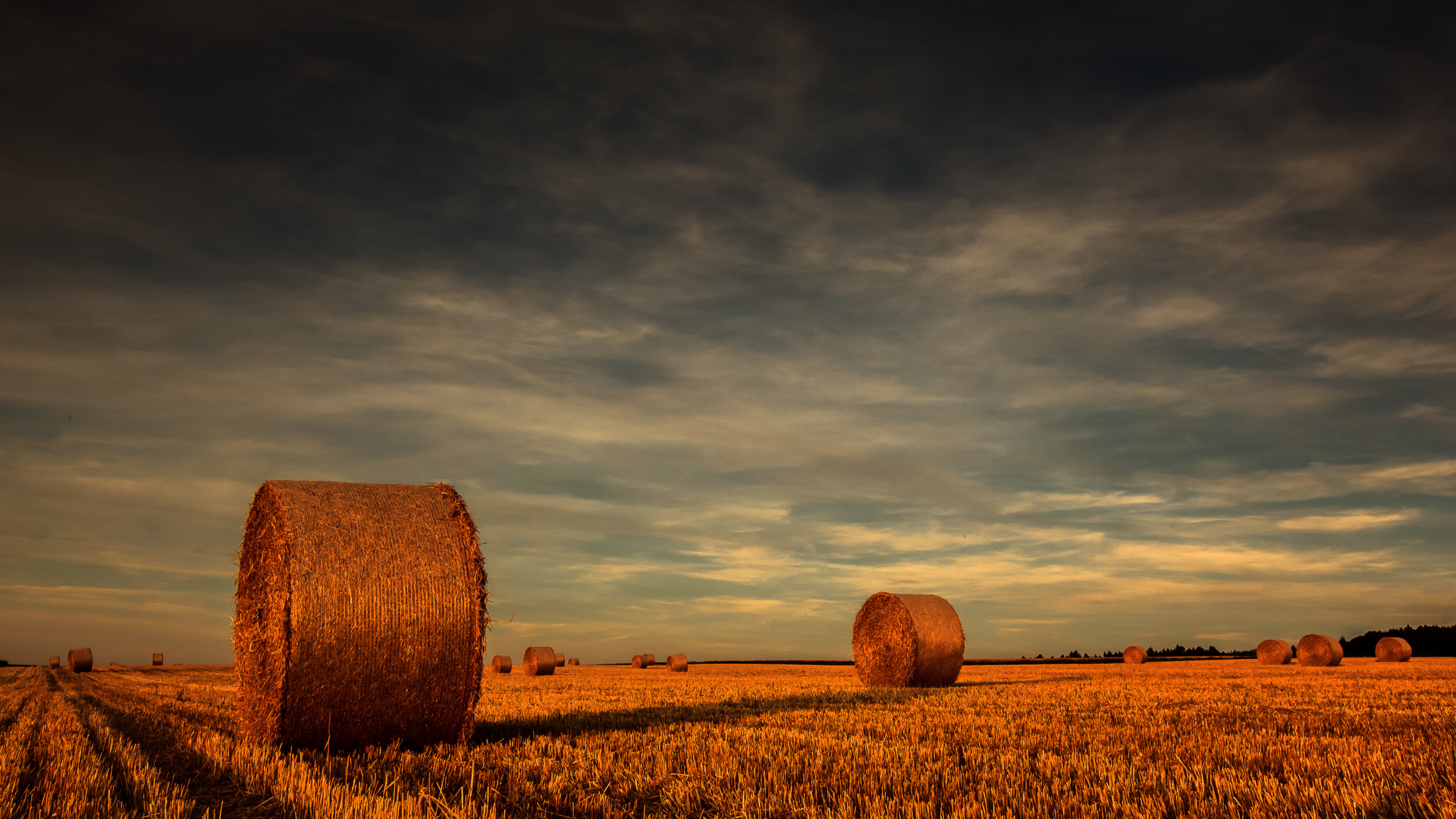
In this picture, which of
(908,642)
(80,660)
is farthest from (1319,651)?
(80,660)

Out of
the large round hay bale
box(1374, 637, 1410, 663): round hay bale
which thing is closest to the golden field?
the large round hay bale

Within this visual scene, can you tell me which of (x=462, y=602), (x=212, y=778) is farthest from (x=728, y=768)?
(x=212, y=778)

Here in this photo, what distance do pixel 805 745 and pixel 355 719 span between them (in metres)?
3.88

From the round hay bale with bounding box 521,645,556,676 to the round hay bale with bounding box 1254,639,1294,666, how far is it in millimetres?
24042

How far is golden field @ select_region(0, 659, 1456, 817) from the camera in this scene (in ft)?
16.1

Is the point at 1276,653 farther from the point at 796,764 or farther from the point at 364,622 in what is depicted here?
the point at 364,622

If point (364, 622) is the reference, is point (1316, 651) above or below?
below

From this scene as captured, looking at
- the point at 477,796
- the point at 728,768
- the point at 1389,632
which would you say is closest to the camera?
the point at 477,796

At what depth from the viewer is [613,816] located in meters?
4.74

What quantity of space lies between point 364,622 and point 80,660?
35362 mm

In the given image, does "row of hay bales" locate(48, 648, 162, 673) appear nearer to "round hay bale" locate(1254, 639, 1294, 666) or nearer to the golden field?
the golden field

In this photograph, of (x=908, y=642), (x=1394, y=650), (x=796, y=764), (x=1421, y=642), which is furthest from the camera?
(x=1421, y=642)

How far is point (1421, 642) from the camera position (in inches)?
2072

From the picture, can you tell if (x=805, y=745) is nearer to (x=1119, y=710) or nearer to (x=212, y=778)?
(x=212, y=778)
